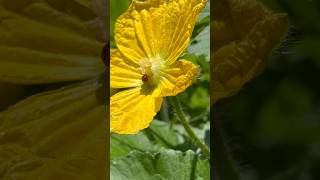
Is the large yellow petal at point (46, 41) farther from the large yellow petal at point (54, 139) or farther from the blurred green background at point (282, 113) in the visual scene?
the blurred green background at point (282, 113)

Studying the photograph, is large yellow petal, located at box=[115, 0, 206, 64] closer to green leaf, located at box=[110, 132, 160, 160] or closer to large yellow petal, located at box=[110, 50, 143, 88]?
large yellow petal, located at box=[110, 50, 143, 88]

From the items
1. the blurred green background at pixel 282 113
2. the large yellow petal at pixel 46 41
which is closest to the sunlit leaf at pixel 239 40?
the blurred green background at pixel 282 113

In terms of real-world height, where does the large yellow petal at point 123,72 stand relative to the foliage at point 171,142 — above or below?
above

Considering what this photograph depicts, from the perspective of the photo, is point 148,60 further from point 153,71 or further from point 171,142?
point 171,142

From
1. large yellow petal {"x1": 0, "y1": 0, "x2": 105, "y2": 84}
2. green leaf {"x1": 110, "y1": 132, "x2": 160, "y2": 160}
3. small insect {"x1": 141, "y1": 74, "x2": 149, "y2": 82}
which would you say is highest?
large yellow petal {"x1": 0, "y1": 0, "x2": 105, "y2": 84}

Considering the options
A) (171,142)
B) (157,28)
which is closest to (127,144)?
(171,142)

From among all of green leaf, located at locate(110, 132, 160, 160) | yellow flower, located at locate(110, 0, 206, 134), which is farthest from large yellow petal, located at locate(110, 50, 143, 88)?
green leaf, located at locate(110, 132, 160, 160)

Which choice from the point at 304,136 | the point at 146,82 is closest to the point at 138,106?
the point at 146,82

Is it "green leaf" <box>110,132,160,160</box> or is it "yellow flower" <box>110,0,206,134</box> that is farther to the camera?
"green leaf" <box>110,132,160,160</box>
